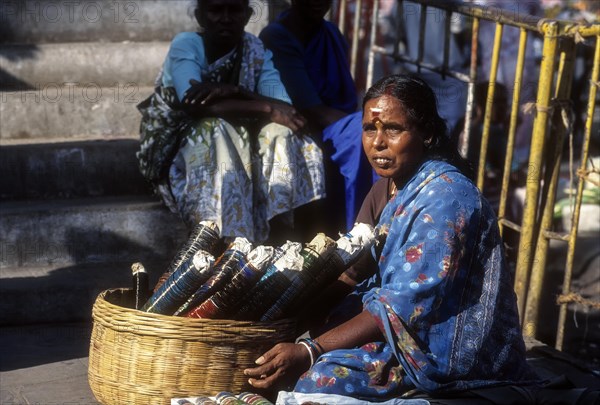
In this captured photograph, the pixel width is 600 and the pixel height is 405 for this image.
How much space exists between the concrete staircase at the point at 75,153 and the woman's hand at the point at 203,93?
2.21 ft

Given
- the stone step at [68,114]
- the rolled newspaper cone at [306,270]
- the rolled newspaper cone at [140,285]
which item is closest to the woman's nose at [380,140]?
the rolled newspaper cone at [306,270]

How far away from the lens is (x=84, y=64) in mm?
5805

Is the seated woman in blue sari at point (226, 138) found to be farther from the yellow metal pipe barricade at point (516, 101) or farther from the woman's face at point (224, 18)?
the yellow metal pipe barricade at point (516, 101)

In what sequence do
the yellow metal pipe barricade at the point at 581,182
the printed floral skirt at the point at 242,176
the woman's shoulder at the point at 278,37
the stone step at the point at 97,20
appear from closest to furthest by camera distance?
the yellow metal pipe barricade at the point at 581,182
the printed floral skirt at the point at 242,176
the woman's shoulder at the point at 278,37
the stone step at the point at 97,20

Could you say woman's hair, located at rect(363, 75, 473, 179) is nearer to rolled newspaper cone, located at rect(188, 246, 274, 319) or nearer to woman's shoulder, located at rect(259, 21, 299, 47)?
rolled newspaper cone, located at rect(188, 246, 274, 319)

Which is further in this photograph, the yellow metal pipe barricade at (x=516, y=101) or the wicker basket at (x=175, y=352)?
the yellow metal pipe barricade at (x=516, y=101)

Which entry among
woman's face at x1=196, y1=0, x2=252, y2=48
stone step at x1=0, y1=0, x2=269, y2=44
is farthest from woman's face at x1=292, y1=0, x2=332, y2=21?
stone step at x1=0, y1=0, x2=269, y2=44

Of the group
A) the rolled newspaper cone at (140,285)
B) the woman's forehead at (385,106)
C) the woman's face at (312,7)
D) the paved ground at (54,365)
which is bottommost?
the paved ground at (54,365)

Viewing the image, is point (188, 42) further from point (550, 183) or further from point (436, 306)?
point (436, 306)

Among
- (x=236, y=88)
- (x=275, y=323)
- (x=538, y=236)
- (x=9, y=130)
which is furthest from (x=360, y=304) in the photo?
(x=9, y=130)

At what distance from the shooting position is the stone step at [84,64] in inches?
226

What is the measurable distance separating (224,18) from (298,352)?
2.29 meters

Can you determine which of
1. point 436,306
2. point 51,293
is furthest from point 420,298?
point 51,293

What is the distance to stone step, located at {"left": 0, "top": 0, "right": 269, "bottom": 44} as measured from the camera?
6.00m
